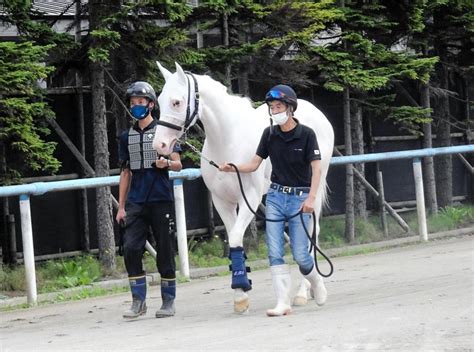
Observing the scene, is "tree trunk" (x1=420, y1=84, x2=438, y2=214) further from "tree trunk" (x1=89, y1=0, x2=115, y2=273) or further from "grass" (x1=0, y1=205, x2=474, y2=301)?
"tree trunk" (x1=89, y1=0, x2=115, y2=273)

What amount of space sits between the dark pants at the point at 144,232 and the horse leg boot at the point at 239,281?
598 millimetres

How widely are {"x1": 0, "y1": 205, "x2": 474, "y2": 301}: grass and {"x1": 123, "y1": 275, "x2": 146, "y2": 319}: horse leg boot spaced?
7.59 ft

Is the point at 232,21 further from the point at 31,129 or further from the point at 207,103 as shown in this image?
the point at 207,103

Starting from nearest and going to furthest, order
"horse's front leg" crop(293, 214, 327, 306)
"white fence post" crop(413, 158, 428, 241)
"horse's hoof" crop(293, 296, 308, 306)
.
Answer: "horse's front leg" crop(293, 214, 327, 306)
"horse's hoof" crop(293, 296, 308, 306)
"white fence post" crop(413, 158, 428, 241)

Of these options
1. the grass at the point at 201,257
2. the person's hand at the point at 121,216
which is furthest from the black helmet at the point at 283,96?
the grass at the point at 201,257

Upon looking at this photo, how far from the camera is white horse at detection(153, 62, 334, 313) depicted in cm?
951

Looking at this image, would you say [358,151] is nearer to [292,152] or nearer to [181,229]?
[181,229]

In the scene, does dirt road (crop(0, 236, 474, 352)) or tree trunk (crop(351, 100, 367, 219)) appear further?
tree trunk (crop(351, 100, 367, 219))

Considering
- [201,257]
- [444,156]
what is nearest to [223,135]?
[201,257]

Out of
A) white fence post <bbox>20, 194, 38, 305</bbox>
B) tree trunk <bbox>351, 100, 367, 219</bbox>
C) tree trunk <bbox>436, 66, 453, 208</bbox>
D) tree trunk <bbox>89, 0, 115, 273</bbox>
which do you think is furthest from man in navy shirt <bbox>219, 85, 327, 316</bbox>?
tree trunk <bbox>436, 66, 453, 208</bbox>

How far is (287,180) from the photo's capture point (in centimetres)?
947

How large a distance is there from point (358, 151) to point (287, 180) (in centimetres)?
775

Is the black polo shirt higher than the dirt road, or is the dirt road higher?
the black polo shirt

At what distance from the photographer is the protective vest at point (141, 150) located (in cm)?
958
